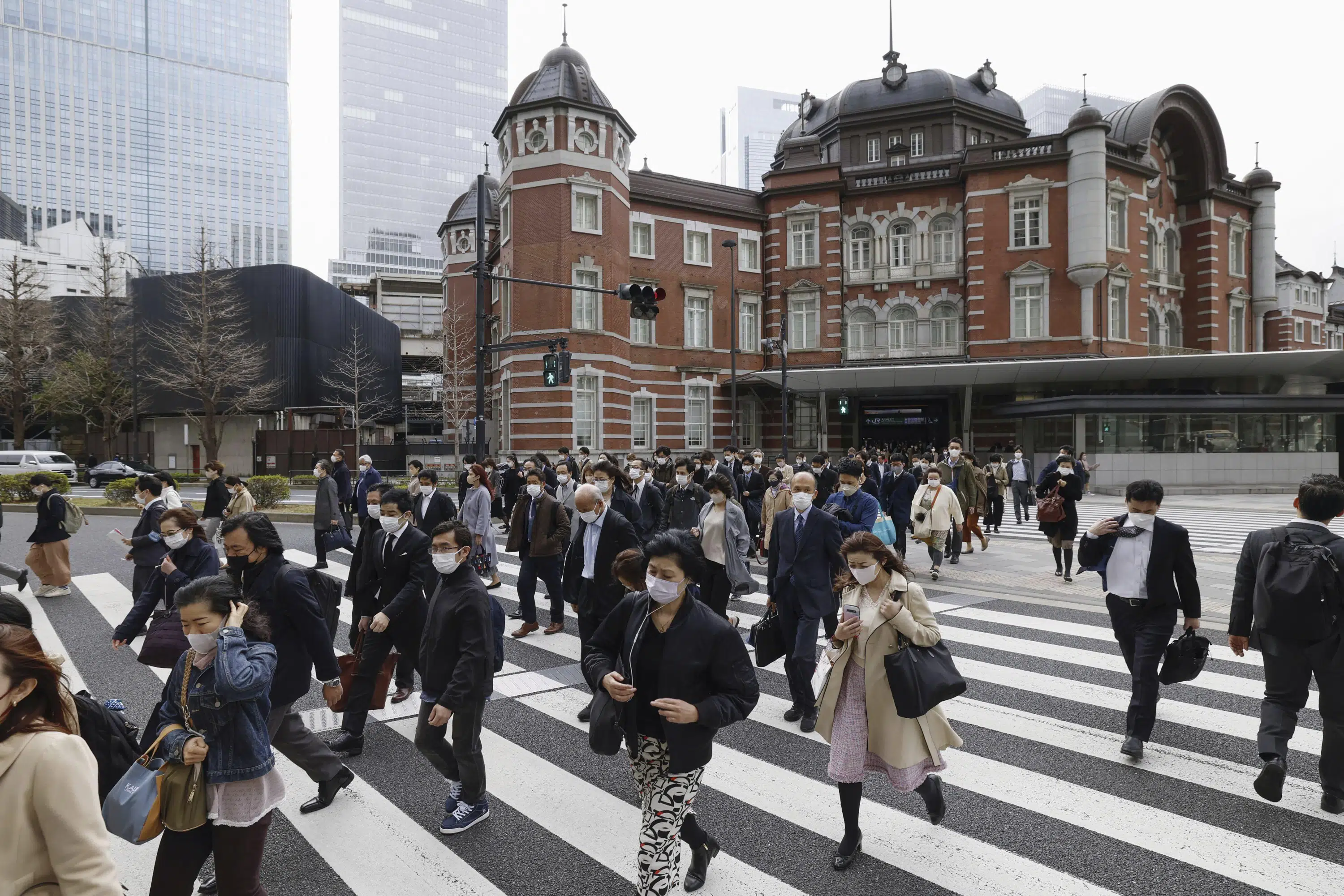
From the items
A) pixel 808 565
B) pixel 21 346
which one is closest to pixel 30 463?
pixel 21 346

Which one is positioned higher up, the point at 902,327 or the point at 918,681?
the point at 902,327

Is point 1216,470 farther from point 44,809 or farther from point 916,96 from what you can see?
point 44,809

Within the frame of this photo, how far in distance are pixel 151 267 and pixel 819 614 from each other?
125 metres

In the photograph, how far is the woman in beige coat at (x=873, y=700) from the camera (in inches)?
147

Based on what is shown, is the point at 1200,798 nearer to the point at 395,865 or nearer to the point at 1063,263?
the point at 395,865

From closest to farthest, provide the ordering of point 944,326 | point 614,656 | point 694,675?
point 694,675 → point 614,656 → point 944,326

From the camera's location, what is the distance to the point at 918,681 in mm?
3627

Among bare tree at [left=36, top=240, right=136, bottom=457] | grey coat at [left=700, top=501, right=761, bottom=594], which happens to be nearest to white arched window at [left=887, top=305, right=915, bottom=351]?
grey coat at [left=700, top=501, right=761, bottom=594]

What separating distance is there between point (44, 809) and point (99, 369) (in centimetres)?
4716

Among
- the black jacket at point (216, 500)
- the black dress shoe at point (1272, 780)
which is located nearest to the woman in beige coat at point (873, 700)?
the black dress shoe at point (1272, 780)

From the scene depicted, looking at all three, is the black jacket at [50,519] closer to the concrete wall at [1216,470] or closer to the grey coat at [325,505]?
the grey coat at [325,505]

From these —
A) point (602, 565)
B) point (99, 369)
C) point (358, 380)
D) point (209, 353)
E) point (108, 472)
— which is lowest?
point (108, 472)

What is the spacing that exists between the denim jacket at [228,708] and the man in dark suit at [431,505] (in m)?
5.53

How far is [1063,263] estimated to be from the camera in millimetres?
33000
